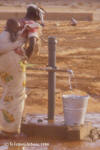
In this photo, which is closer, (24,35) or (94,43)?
(24,35)

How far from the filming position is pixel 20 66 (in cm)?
594

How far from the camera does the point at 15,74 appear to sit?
19.5ft

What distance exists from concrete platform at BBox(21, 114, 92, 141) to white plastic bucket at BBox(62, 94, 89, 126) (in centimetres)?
9

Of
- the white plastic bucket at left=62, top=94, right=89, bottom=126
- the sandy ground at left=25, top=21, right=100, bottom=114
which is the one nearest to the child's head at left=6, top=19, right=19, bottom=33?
the white plastic bucket at left=62, top=94, right=89, bottom=126

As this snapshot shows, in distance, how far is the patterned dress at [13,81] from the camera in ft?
19.4

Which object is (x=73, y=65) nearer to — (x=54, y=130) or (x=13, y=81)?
(x=54, y=130)

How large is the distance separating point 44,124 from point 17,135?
413 mm

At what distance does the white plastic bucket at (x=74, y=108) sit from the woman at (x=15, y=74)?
593 millimetres

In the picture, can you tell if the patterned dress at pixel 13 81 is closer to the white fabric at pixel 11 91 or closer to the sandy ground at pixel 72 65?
the white fabric at pixel 11 91

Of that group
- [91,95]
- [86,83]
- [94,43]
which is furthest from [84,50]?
[91,95]

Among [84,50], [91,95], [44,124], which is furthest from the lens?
[84,50]

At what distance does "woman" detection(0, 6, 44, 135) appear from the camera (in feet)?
19.4

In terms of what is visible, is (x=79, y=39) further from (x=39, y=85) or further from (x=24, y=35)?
(x=24, y=35)

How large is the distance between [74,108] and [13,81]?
2.90 feet
